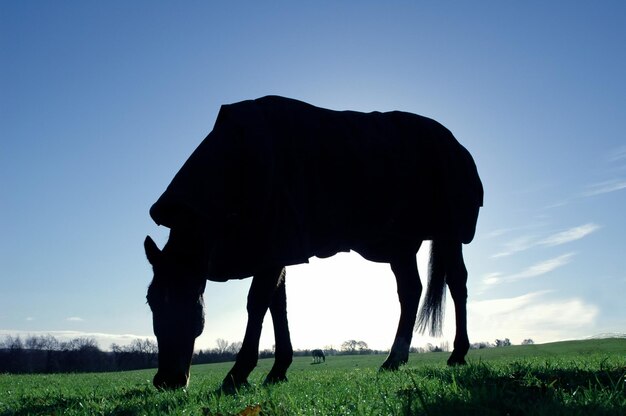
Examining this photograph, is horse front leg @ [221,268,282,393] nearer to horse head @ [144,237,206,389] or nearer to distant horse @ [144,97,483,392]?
distant horse @ [144,97,483,392]

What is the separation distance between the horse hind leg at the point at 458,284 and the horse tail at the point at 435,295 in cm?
22

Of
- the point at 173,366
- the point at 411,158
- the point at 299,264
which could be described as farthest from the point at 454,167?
the point at 173,366

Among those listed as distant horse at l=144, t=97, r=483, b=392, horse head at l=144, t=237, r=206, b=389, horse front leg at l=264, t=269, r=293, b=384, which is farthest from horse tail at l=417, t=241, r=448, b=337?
horse head at l=144, t=237, r=206, b=389

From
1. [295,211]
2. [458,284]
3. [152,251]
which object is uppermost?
[295,211]

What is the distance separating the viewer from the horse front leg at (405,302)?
7.68m

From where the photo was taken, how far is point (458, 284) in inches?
321

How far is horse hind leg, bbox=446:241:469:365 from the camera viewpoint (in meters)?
7.80

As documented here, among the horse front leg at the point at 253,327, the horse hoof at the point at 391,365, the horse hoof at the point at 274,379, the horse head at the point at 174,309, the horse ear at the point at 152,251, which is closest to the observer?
the horse head at the point at 174,309

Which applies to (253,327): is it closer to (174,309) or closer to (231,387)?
(231,387)

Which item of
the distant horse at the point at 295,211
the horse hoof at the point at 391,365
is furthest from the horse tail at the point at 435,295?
the horse hoof at the point at 391,365

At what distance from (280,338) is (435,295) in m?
3.53

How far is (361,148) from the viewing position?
6938mm

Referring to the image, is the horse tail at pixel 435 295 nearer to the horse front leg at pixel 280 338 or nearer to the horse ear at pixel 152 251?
the horse front leg at pixel 280 338

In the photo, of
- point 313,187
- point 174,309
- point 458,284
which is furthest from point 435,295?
point 174,309
